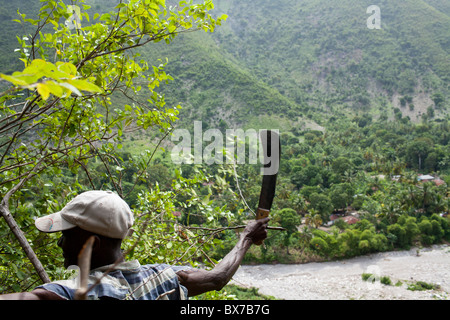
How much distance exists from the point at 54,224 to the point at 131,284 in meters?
0.37

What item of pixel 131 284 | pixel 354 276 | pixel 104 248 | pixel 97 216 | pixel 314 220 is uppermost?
pixel 97 216

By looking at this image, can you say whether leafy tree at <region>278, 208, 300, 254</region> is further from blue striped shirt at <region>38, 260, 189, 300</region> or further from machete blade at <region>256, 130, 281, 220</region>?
blue striped shirt at <region>38, 260, 189, 300</region>

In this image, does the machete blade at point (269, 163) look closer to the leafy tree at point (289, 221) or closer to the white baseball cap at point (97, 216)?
the white baseball cap at point (97, 216)

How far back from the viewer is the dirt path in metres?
23.5

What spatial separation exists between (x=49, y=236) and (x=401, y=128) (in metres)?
71.0

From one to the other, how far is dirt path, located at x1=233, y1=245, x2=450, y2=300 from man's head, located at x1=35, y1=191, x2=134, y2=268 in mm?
23478

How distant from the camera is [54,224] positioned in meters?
1.28

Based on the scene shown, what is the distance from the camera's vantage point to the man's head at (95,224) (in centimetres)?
121

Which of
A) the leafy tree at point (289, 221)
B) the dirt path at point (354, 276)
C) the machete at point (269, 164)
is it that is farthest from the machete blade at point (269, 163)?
the leafy tree at point (289, 221)

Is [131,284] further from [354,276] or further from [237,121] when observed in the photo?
[237,121]

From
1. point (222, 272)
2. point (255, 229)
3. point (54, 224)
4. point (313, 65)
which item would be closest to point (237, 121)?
point (313, 65)

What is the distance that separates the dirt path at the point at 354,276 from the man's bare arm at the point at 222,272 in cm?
2276

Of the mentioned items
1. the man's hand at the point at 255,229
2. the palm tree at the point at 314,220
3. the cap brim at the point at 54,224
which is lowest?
the palm tree at the point at 314,220

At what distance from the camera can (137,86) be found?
333cm
